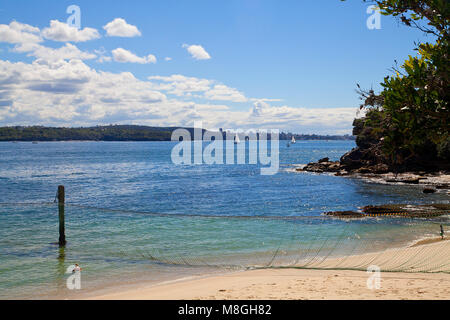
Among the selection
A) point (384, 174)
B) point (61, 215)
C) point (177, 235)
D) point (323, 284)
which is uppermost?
point (61, 215)

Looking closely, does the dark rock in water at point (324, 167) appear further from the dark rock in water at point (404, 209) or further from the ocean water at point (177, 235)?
the dark rock in water at point (404, 209)

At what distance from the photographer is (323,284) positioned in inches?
436

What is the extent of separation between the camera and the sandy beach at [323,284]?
31.7ft

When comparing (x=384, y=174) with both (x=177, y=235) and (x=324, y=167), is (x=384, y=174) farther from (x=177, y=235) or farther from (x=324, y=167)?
(x=177, y=235)

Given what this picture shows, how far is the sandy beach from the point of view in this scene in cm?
966

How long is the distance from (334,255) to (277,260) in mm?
2561

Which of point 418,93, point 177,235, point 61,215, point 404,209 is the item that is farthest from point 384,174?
point 418,93

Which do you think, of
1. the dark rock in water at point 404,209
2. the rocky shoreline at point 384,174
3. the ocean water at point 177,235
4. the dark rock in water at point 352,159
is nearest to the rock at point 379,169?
the rocky shoreline at point 384,174

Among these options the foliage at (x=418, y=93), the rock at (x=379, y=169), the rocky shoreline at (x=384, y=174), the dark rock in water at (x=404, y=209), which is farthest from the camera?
the rock at (x=379, y=169)

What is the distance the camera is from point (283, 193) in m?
41.5

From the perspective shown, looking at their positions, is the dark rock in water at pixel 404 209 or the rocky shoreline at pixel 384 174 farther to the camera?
the rocky shoreline at pixel 384 174

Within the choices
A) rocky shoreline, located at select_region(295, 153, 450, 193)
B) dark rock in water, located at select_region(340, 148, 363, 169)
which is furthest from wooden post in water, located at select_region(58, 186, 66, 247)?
dark rock in water, located at select_region(340, 148, 363, 169)
